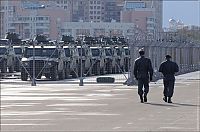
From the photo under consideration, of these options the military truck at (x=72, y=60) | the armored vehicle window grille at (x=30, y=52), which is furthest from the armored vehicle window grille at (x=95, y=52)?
the armored vehicle window grille at (x=30, y=52)

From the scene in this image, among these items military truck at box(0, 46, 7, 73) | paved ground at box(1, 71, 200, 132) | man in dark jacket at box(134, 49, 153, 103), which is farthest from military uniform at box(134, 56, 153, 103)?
military truck at box(0, 46, 7, 73)

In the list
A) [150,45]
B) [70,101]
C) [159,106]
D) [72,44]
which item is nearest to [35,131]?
[159,106]

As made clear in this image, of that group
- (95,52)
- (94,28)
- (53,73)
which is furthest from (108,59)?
(94,28)

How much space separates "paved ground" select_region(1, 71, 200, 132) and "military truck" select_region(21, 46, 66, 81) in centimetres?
1439

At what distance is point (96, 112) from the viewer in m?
20.9

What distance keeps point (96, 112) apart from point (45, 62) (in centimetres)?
2401

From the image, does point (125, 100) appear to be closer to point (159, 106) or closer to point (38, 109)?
point (159, 106)

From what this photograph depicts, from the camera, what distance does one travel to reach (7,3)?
121m

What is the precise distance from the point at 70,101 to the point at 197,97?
4.74 metres

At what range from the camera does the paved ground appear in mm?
16969

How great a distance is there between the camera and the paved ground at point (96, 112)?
17.0 metres

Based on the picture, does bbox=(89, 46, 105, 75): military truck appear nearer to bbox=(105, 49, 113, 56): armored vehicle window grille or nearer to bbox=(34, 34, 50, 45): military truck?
bbox=(105, 49, 113, 56): armored vehicle window grille

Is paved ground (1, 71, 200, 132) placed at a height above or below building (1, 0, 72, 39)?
below

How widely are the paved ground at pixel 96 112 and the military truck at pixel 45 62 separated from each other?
14.4 meters
